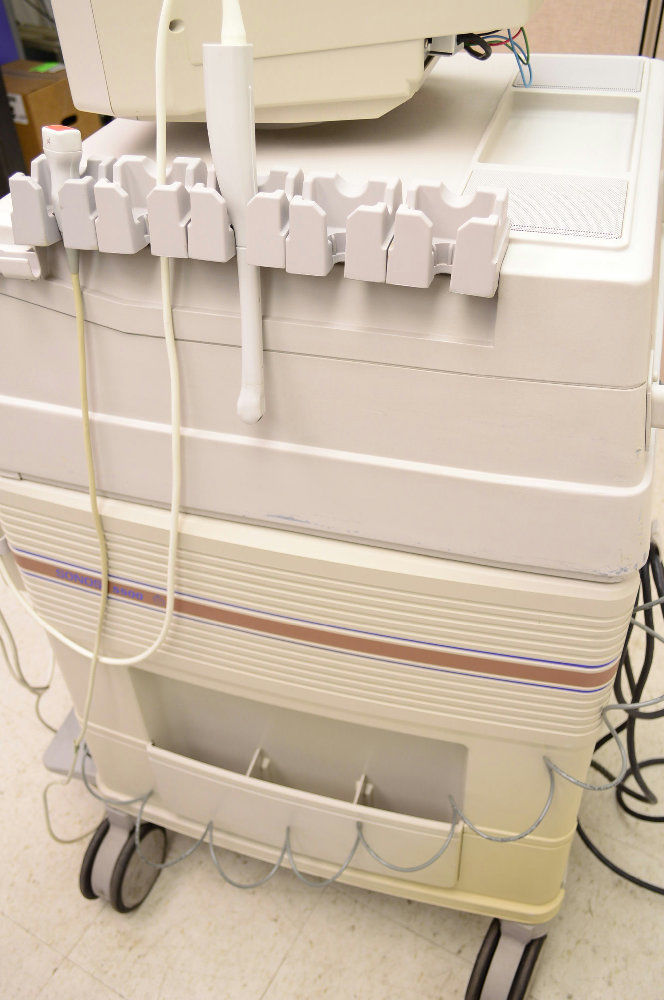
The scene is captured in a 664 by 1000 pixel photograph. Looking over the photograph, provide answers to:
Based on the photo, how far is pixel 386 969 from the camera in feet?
4.17

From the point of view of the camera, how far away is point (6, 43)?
2895mm

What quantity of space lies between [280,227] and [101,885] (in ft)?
3.50

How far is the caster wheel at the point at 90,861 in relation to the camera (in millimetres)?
1317

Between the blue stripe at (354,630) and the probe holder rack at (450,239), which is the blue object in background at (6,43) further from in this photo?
the probe holder rack at (450,239)

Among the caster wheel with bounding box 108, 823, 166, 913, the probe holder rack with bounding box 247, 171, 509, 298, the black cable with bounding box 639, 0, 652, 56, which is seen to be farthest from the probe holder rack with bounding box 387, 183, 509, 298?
the black cable with bounding box 639, 0, 652, 56

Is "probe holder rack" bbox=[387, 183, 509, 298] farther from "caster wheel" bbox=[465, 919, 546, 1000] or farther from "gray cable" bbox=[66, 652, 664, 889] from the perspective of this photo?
"caster wheel" bbox=[465, 919, 546, 1000]

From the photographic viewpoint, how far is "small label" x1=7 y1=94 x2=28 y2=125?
262cm

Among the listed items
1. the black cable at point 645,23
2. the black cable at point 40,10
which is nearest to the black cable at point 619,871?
the black cable at point 645,23

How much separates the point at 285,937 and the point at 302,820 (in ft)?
0.97

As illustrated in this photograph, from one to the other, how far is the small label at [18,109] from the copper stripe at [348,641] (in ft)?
6.93

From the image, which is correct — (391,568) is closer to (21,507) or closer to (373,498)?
(373,498)

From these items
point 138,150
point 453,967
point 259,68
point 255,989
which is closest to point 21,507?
point 138,150

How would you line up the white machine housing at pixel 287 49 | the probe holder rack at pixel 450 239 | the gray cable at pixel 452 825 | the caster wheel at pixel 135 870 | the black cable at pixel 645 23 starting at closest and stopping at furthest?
the probe holder rack at pixel 450 239 < the white machine housing at pixel 287 49 < the gray cable at pixel 452 825 < the caster wheel at pixel 135 870 < the black cable at pixel 645 23

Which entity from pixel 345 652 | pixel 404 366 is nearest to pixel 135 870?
pixel 345 652
